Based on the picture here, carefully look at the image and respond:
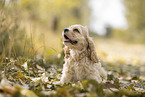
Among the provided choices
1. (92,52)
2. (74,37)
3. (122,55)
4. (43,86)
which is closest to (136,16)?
(122,55)

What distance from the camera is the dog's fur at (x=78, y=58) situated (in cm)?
316

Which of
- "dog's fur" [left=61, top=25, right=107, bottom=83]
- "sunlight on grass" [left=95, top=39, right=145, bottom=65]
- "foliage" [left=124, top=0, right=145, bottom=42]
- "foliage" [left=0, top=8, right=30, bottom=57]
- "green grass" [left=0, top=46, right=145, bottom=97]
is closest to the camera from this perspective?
"green grass" [left=0, top=46, right=145, bottom=97]

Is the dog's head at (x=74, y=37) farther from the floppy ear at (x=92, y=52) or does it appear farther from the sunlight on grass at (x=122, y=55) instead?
the sunlight on grass at (x=122, y=55)

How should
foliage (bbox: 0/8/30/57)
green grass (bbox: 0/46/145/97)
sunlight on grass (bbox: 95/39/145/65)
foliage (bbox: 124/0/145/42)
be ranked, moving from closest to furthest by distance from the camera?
green grass (bbox: 0/46/145/97)
foliage (bbox: 0/8/30/57)
sunlight on grass (bbox: 95/39/145/65)
foliage (bbox: 124/0/145/42)

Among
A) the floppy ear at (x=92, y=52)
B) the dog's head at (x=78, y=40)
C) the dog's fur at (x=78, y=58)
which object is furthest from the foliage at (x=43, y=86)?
the dog's head at (x=78, y=40)

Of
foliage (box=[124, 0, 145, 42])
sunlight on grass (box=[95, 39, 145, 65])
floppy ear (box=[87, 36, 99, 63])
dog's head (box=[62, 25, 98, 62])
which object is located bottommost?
sunlight on grass (box=[95, 39, 145, 65])

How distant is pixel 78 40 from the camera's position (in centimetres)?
325

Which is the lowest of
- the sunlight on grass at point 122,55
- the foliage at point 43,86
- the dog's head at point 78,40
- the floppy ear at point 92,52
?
the sunlight on grass at point 122,55

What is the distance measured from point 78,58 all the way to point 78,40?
0.36m

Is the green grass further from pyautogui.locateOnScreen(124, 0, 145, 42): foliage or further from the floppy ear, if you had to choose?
pyautogui.locateOnScreen(124, 0, 145, 42): foliage

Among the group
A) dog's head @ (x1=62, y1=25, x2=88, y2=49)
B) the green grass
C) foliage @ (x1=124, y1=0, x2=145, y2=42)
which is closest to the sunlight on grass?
dog's head @ (x1=62, y1=25, x2=88, y2=49)

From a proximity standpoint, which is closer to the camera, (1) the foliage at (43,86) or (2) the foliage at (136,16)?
(1) the foliage at (43,86)

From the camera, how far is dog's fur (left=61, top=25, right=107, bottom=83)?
3.16 meters

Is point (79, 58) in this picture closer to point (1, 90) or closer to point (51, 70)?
point (51, 70)
